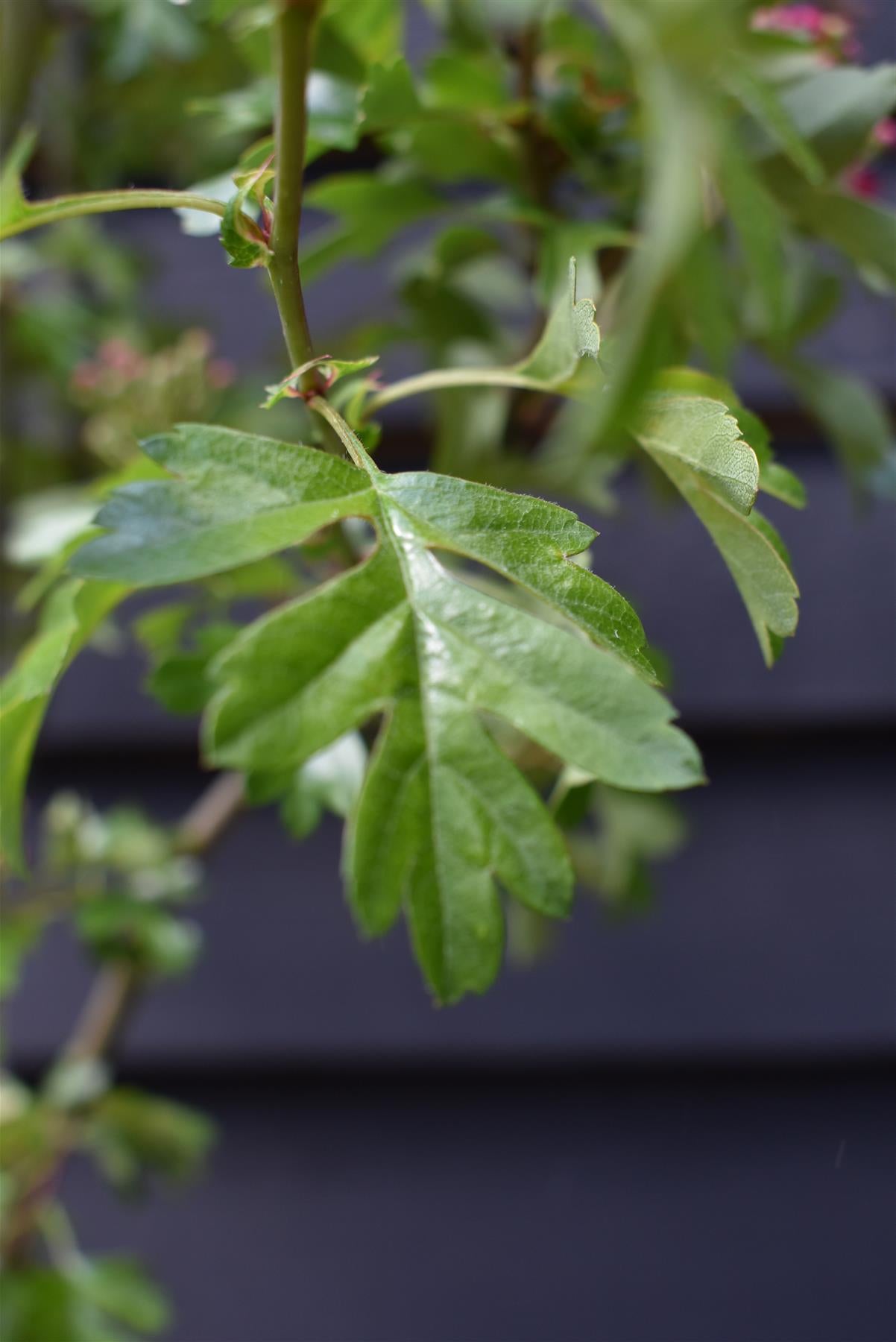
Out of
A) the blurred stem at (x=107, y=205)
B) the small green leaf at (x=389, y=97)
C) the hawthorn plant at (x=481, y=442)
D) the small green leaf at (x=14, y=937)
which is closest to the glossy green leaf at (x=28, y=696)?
the hawthorn plant at (x=481, y=442)

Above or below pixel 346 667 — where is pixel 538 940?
below

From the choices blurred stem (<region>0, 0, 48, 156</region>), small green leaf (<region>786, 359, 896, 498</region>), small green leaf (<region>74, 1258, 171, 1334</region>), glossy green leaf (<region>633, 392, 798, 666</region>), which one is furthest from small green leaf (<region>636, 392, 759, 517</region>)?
small green leaf (<region>74, 1258, 171, 1334</region>)

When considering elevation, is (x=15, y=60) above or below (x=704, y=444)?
above

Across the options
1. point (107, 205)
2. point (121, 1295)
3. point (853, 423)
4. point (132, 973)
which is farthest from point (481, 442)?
point (121, 1295)

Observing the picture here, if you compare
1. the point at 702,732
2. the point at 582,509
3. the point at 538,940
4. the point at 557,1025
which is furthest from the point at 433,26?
the point at 557,1025

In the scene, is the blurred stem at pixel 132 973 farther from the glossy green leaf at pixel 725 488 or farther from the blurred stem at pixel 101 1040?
the glossy green leaf at pixel 725 488

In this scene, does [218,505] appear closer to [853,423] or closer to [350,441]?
[350,441]

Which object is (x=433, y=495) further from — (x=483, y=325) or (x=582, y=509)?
(x=582, y=509)
